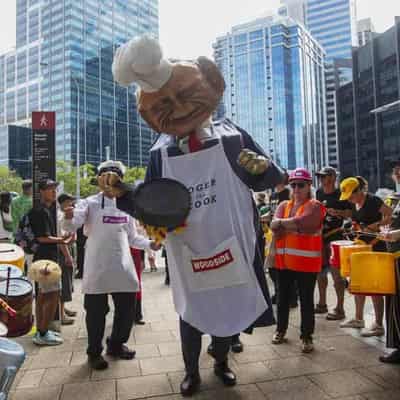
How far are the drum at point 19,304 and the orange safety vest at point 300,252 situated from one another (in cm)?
234

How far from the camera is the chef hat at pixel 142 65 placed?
232 centimetres

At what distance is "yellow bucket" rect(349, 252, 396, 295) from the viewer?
3.40 m

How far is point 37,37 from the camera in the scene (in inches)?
2896

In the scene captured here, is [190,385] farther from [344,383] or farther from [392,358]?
[392,358]

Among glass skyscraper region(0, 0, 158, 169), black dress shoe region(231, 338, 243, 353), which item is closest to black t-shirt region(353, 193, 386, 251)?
black dress shoe region(231, 338, 243, 353)

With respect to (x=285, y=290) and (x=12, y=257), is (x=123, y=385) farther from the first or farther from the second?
(x=285, y=290)

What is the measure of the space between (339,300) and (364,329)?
640mm

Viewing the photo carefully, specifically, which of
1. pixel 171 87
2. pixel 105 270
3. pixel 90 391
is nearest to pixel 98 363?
pixel 90 391

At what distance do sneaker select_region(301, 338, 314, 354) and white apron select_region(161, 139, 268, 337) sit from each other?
55.7 inches

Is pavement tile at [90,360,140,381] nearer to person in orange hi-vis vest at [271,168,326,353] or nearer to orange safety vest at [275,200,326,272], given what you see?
person in orange hi-vis vest at [271,168,326,353]

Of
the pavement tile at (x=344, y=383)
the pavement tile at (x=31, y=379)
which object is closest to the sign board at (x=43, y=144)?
the pavement tile at (x=31, y=379)

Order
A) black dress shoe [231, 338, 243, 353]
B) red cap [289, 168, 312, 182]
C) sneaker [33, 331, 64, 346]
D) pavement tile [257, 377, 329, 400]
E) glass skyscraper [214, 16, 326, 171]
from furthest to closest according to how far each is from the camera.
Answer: glass skyscraper [214, 16, 326, 171], sneaker [33, 331, 64, 346], red cap [289, 168, 312, 182], black dress shoe [231, 338, 243, 353], pavement tile [257, 377, 329, 400]

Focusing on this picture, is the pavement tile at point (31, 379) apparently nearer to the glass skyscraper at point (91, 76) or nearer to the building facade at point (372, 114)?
the building facade at point (372, 114)

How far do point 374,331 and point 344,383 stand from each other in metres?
1.36
